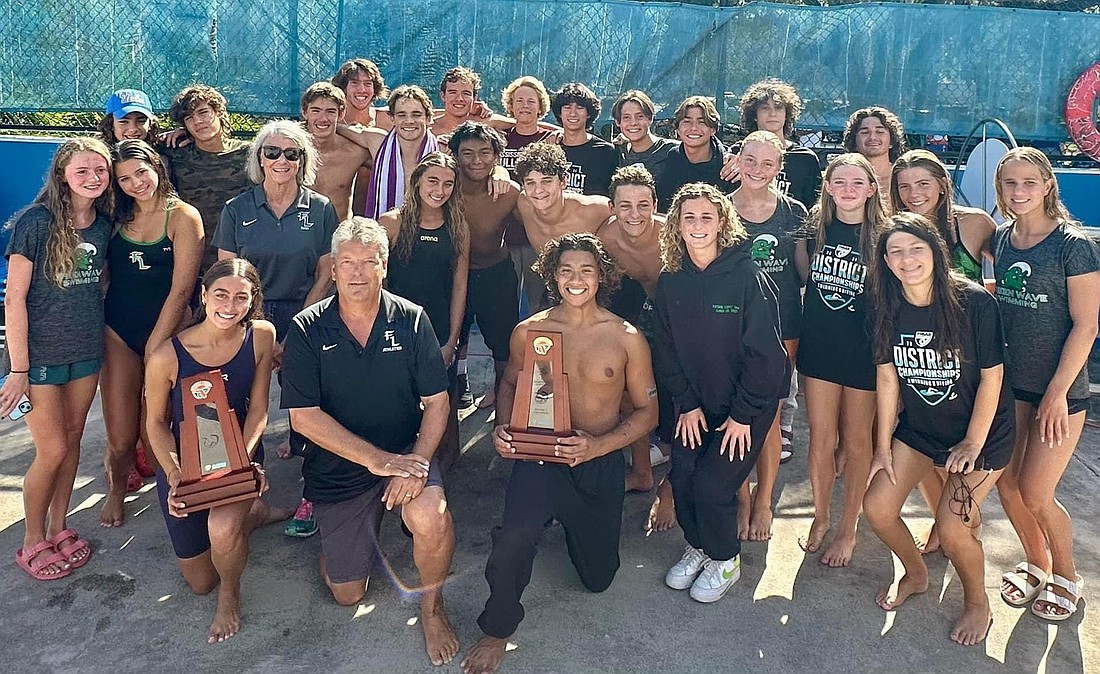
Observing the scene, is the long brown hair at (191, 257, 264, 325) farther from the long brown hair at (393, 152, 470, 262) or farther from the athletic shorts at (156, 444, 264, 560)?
the long brown hair at (393, 152, 470, 262)

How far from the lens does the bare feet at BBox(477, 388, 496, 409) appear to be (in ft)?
19.4

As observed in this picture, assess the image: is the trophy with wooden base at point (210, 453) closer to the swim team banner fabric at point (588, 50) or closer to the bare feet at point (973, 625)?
the bare feet at point (973, 625)

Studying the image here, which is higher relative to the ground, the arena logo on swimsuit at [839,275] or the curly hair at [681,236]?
the curly hair at [681,236]

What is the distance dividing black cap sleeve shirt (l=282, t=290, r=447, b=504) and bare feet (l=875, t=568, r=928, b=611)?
206cm

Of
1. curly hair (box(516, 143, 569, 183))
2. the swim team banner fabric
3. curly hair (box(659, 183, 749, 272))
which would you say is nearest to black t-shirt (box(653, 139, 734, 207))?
curly hair (box(516, 143, 569, 183))

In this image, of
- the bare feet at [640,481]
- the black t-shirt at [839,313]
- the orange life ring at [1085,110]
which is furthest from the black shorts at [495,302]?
the orange life ring at [1085,110]

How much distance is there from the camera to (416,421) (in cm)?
358

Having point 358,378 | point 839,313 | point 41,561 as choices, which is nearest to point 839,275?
point 839,313

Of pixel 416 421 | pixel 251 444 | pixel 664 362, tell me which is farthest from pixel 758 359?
pixel 251 444

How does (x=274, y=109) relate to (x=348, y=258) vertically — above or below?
above

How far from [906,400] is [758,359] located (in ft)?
2.02

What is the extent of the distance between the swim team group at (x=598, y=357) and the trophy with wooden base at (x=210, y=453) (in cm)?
6

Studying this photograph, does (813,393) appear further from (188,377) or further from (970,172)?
(970,172)

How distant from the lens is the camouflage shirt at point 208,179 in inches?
185
